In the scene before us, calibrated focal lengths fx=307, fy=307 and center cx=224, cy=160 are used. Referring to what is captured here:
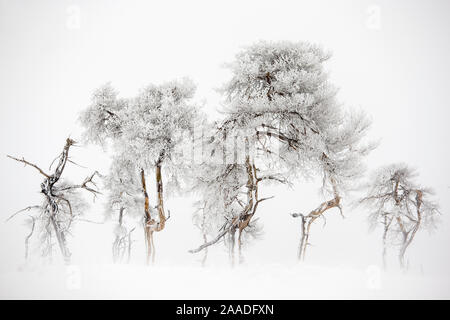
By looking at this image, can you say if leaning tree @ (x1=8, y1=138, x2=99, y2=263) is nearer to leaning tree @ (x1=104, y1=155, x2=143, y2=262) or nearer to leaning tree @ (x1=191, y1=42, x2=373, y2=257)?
leaning tree @ (x1=104, y1=155, x2=143, y2=262)

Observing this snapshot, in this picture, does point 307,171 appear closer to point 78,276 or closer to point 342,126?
point 342,126

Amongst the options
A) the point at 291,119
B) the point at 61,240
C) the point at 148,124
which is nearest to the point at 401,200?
the point at 291,119

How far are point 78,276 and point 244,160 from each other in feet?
25.5

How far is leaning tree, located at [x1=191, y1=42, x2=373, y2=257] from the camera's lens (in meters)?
12.5

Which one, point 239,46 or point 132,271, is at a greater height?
point 239,46

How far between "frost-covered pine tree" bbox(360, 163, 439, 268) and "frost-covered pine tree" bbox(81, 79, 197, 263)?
38.4 feet

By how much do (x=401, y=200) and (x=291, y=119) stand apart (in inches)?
364

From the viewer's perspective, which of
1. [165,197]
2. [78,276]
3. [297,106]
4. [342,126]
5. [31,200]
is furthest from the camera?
[31,200]

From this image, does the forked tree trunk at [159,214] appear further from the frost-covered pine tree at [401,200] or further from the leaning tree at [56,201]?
the frost-covered pine tree at [401,200]

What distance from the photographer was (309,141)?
12.9 metres

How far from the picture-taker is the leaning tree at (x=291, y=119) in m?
12.5

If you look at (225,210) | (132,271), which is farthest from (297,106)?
(132,271)

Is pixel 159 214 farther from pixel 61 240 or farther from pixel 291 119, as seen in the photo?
Result: pixel 291 119

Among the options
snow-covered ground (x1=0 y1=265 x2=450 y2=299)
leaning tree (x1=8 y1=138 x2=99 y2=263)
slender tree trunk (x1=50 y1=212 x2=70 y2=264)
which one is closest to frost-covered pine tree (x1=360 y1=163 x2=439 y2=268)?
snow-covered ground (x1=0 y1=265 x2=450 y2=299)
